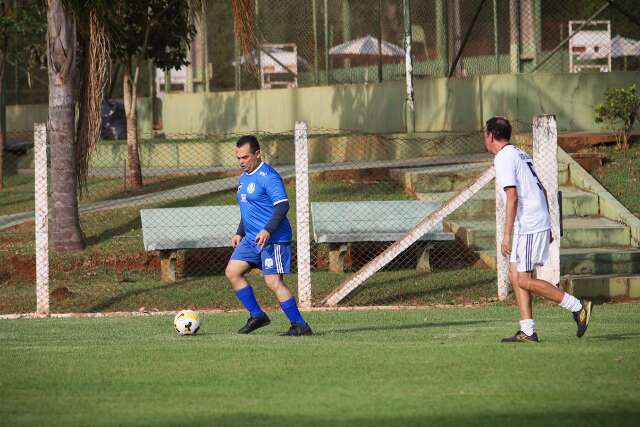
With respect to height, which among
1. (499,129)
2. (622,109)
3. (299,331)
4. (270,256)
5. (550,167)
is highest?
(622,109)

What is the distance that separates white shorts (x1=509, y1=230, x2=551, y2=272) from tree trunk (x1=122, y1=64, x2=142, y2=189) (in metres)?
13.1

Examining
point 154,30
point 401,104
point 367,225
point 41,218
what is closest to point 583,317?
point 367,225

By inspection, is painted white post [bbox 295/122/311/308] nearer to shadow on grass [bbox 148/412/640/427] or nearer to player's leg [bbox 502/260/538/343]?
player's leg [bbox 502/260/538/343]

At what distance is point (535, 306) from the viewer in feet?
46.4

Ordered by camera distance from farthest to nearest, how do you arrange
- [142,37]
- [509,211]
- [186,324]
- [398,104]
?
1. [398,104]
2. [142,37]
3. [186,324]
4. [509,211]

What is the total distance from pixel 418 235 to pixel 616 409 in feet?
23.8

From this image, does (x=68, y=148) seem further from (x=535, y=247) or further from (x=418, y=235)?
(x=535, y=247)

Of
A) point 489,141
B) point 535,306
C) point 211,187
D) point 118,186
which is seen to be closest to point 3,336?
point 489,141

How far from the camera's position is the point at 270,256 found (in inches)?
420

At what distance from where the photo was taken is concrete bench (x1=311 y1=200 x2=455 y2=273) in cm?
1592

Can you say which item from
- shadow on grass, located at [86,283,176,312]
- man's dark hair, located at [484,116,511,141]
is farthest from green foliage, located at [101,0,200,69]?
man's dark hair, located at [484,116,511,141]

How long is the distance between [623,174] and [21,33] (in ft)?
38.5

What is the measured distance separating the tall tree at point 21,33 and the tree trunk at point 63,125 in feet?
14.0

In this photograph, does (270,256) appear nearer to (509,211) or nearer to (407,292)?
(509,211)
